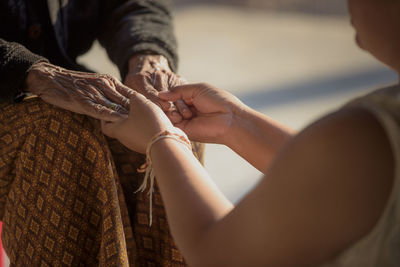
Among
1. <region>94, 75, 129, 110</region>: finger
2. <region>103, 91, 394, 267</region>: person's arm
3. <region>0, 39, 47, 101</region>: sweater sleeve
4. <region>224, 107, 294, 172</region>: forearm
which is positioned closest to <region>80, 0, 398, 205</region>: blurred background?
<region>224, 107, 294, 172</region>: forearm

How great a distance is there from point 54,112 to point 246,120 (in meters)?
0.43

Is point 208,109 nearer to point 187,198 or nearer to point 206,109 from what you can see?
point 206,109

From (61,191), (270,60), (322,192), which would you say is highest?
(322,192)

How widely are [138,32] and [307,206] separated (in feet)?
2.92

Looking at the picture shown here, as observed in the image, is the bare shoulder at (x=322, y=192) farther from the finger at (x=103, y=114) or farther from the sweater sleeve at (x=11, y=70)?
the sweater sleeve at (x=11, y=70)

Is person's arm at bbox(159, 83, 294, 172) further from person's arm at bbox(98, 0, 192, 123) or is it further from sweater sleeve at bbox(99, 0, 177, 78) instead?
sweater sleeve at bbox(99, 0, 177, 78)

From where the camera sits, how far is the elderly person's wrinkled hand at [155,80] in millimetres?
1203

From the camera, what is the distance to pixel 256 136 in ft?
3.70

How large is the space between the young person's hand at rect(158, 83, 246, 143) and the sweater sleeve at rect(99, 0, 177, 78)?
0.22 meters

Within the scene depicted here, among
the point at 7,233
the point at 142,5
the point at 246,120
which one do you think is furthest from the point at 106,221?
the point at 142,5

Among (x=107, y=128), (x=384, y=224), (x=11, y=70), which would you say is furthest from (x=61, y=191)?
(x=384, y=224)

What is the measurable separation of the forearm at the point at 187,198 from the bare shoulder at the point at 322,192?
86 mm

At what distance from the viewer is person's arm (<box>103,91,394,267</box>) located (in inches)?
25.5

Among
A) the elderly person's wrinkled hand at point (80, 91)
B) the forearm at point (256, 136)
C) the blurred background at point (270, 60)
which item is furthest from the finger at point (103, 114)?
the blurred background at point (270, 60)
